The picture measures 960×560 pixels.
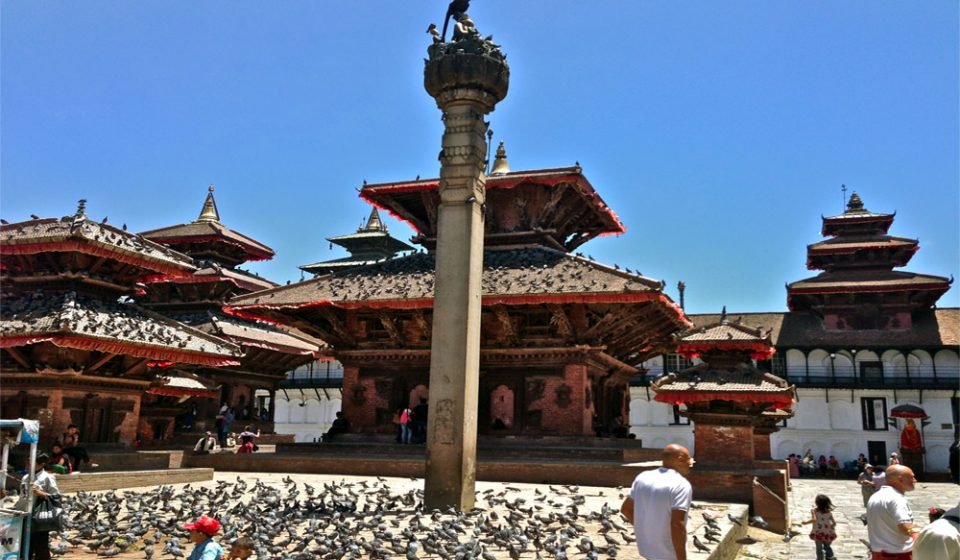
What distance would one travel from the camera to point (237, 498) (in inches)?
531

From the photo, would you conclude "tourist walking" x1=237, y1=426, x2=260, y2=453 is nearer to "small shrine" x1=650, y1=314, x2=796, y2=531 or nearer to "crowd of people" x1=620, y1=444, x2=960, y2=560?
"small shrine" x1=650, y1=314, x2=796, y2=531

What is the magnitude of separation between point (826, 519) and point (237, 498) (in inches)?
394

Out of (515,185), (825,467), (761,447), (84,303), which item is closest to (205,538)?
(84,303)

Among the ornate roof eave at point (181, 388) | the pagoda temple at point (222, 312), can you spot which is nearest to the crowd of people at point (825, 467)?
the pagoda temple at point (222, 312)

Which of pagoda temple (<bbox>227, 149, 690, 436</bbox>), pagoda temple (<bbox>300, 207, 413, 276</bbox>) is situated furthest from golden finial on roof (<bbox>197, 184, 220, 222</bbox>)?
pagoda temple (<bbox>227, 149, 690, 436</bbox>)

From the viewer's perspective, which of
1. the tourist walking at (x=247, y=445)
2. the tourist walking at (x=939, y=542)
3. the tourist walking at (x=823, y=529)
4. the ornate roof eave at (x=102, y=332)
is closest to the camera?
the tourist walking at (x=939, y=542)

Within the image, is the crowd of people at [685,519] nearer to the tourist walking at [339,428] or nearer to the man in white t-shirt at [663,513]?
the man in white t-shirt at [663,513]

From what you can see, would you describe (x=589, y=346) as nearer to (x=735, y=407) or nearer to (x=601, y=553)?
(x=735, y=407)

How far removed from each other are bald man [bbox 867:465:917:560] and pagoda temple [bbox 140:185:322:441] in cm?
2797

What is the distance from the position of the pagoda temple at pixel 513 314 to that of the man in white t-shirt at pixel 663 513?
13740 millimetres

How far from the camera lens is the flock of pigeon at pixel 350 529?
8703mm

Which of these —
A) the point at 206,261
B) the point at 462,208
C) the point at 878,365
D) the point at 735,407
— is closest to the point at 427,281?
the point at 735,407

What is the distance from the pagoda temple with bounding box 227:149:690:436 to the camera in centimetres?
2139

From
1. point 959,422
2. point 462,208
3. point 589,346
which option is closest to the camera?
point 462,208
